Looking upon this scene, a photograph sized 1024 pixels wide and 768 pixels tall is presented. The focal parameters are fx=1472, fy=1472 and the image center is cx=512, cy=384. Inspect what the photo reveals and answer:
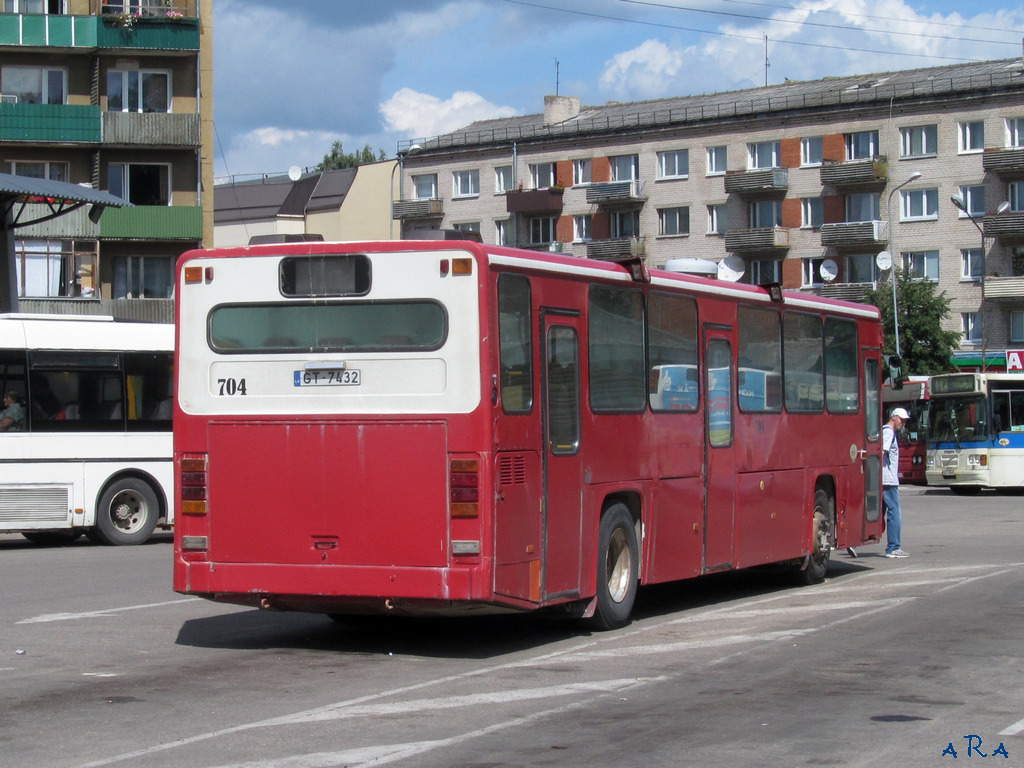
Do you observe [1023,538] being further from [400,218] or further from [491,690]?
[400,218]

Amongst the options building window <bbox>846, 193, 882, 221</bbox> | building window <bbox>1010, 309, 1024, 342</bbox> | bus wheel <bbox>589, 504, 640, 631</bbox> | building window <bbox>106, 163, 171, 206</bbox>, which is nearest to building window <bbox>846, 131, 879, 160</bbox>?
building window <bbox>846, 193, 882, 221</bbox>

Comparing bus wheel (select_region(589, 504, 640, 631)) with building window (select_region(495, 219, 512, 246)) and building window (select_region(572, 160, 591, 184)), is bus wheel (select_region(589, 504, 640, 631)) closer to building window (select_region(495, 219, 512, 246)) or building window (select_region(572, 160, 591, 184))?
building window (select_region(572, 160, 591, 184))

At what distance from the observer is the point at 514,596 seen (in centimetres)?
1015

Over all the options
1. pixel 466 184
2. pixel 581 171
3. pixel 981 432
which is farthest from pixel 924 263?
pixel 981 432

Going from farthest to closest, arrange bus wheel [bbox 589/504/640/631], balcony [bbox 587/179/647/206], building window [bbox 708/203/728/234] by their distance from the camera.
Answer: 1. balcony [bbox 587/179/647/206]
2. building window [bbox 708/203/728/234]
3. bus wheel [bbox 589/504/640/631]

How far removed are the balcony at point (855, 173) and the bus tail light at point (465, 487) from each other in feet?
197

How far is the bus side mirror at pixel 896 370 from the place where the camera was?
30125 mm

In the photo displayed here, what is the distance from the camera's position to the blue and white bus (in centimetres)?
3800

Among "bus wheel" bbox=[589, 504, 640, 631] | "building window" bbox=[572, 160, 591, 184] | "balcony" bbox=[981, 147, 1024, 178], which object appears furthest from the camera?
"building window" bbox=[572, 160, 591, 184]

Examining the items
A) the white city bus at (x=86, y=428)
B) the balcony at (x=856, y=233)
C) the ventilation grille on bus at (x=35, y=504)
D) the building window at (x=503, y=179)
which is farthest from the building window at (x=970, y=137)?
the ventilation grille on bus at (x=35, y=504)

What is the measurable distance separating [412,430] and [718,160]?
6416 cm

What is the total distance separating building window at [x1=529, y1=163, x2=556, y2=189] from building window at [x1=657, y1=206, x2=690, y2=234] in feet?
21.8

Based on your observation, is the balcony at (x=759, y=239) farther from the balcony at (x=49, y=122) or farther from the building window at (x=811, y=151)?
the balcony at (x=49, y=122)

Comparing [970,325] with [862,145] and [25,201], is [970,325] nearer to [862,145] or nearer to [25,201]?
[862,145]
